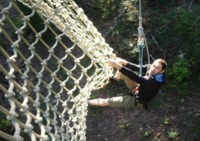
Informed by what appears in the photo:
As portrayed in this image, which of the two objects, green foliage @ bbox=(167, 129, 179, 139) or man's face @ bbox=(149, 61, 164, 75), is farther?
green foliage @ bbox=(167, 129, 179, 139)

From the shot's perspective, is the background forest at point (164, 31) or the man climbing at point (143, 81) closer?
the man climbing at point (143, 81)

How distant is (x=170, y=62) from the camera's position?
388 centimetres

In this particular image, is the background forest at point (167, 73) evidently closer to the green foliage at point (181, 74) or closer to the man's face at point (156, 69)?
the green foliage at point (181, 74)

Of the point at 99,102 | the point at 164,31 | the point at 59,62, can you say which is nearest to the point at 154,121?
the point at 99,102

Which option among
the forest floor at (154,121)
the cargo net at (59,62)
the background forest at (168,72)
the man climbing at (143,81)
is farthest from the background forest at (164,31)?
the man climbing at (143,81)

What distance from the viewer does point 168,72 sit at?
3795 mm

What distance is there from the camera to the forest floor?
134 inches

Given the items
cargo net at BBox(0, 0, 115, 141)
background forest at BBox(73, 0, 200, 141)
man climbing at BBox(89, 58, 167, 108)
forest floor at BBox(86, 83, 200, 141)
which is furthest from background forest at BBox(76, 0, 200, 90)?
A: man climbing at BBox(89, 58, 167, 108)

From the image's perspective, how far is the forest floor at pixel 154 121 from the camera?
11.1 feet

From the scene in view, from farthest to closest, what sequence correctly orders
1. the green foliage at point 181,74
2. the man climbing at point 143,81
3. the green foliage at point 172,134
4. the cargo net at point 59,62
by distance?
the green foliage at point 181,74 → the green foliage at point 172,134 → the man climbing at point 143,81 → the cargo net at point 59,62

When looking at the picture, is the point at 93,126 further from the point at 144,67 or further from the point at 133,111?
the point at 144,67

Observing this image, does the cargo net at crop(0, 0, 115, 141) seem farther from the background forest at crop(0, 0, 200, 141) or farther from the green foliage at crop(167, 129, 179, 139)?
the green foliage at crop(167, 129, 179, 139)

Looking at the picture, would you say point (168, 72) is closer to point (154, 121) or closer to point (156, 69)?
point (154, 121)

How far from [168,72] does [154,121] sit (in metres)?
0.55
